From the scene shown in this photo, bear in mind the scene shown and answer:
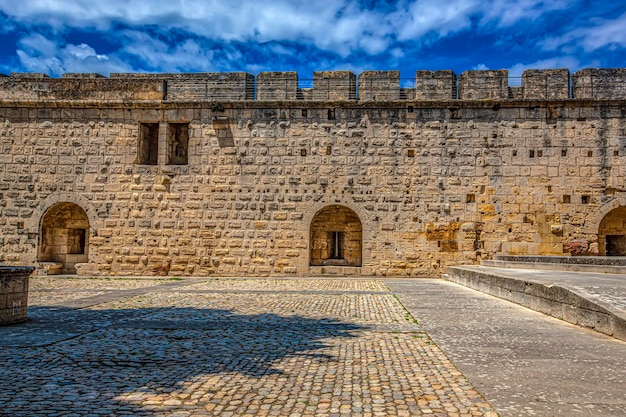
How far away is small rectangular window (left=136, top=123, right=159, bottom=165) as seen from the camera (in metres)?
15.6

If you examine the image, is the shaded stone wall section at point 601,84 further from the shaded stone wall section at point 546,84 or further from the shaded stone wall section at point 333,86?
the shaded stone wall section at point 333,86

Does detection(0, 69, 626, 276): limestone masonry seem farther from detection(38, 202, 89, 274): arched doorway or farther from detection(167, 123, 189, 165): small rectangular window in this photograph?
detection(167, 123, 189, 165): small rectangular window

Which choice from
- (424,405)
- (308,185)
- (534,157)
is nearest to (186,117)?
(308,185)

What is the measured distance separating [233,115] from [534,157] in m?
8.56

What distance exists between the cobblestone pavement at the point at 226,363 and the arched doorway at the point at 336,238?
7604mm

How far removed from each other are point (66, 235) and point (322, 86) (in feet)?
29.2

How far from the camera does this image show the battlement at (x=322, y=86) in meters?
14.5

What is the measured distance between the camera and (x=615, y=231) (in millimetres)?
14797

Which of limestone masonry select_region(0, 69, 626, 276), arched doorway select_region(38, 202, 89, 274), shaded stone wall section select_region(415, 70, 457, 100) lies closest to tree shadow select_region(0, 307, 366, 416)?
limestone masonry select_region(0, 69, 626, 276)

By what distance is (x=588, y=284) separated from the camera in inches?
283

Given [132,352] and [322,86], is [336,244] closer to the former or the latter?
[322,86]

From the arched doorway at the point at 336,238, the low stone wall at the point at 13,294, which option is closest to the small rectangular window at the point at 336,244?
the arched doorway at the point at 336,238

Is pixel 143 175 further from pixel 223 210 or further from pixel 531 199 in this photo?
pixel 531 199

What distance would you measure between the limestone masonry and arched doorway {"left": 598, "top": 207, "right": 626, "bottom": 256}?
4 centimetres
